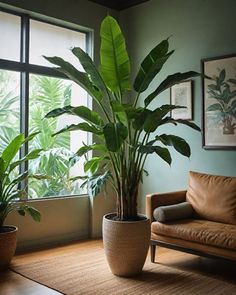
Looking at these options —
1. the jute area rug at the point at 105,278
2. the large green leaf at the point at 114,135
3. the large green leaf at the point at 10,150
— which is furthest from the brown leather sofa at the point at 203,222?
the large green leaf at the point at 10,150

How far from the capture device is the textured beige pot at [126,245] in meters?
3.14

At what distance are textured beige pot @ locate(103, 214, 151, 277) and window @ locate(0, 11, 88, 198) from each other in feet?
4.22

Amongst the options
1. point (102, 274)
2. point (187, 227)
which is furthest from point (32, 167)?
point (187, 227)

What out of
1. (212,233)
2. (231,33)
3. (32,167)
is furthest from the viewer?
(32,167)

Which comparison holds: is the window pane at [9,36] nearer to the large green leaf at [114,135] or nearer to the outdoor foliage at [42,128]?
the outdoor foliage at [42,128]

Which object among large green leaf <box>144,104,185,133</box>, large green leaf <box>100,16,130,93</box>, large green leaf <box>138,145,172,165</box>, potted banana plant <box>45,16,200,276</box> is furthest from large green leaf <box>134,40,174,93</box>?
large green leaf <box>138,145,172,165</box>

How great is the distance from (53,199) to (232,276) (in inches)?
86.4

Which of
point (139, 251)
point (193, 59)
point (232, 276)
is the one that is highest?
point (193, 59)

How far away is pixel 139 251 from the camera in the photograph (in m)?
3.18

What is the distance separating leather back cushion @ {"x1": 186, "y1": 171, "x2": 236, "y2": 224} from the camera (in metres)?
3.52

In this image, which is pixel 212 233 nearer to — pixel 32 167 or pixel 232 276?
pixel 232 276

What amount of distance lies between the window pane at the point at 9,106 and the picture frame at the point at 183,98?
1.87 meters

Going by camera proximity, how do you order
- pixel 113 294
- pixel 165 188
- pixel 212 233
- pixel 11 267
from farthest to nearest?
pixel 165 188 → pixel 11 267 → pixel 212 233 → pixel 113 294

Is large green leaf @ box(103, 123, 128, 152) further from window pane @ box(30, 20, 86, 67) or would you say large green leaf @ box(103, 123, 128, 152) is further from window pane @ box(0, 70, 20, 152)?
window pane @ box(30, 20, 86, 67)
